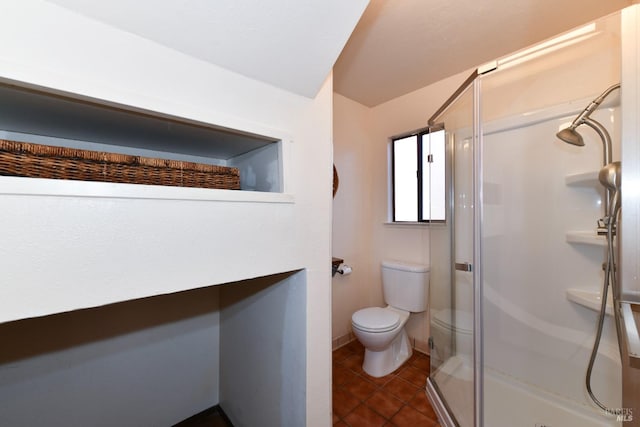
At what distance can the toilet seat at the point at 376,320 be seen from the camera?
5.42 feet

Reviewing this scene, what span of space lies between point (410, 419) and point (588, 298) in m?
1.14

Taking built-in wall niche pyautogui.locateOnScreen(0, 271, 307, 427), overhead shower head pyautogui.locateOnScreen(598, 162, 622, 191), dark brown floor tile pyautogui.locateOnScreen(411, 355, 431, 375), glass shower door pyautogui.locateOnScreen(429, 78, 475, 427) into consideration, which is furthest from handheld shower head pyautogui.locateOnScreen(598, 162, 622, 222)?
dark brown floor tile pyautogui.locateOnScreen(411, 355, 431, 375)

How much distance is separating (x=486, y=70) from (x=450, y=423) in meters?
1.90

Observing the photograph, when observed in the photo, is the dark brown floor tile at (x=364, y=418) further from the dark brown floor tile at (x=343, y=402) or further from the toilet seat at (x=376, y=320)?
the toilet seat at (x=376, y=320)

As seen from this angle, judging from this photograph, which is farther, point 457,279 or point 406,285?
point 406,285

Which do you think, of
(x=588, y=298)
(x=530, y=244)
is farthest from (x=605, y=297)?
(x=530, y=244)

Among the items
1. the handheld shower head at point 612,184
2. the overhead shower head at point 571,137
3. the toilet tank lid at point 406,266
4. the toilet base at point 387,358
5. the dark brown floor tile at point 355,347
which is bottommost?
the dark brown floor tile at point 355,347

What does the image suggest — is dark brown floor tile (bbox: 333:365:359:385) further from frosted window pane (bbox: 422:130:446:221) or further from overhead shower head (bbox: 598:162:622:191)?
overhead shower head (bbox: 598:162:622:191)

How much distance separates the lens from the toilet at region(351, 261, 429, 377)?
168cm

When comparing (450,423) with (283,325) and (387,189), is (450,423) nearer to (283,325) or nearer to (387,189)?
(283,325)

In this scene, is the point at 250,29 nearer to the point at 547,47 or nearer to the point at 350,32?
the point at 350,32

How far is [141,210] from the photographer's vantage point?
64 cm

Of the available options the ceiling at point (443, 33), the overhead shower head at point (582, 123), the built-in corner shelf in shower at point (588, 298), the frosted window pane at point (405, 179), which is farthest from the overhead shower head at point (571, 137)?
the frosted window pane at point (405, 179)

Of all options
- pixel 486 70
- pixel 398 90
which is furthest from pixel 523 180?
pixel 398 90
